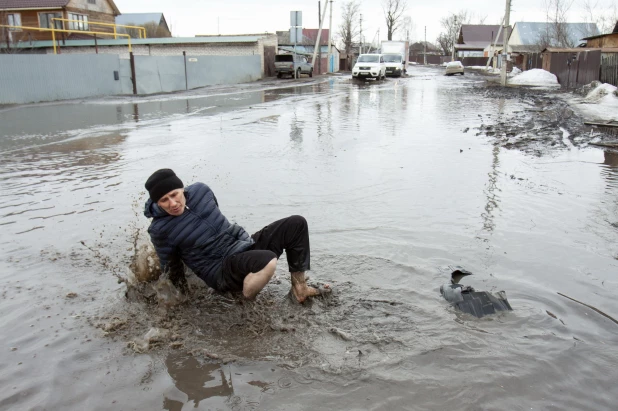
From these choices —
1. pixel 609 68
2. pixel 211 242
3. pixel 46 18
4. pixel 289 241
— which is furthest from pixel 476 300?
pixel 46 18

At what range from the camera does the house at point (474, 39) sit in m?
97.2

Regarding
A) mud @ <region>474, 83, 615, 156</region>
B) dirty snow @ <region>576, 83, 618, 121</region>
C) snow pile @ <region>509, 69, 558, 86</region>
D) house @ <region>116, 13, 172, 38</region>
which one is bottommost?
mud @ <region>474, 83, 615, 156</region>

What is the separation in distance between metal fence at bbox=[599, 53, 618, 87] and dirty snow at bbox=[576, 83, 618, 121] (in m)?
2.81

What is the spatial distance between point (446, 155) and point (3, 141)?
364 inches

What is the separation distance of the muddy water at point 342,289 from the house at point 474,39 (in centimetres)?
9539

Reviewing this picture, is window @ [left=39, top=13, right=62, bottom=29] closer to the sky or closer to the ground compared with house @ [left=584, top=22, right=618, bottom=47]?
closer to the sky

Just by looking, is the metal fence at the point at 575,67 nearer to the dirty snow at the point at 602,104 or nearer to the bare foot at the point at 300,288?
the dirty snow at the point at 602,104

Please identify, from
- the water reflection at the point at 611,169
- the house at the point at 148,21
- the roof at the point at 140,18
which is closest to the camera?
the water reflection at the point at 611,169

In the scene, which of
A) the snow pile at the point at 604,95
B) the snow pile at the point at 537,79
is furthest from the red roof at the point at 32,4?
the snow pile at the point at 604,95

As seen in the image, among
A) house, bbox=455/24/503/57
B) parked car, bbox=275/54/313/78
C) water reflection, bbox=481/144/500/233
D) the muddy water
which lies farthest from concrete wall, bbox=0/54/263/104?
house, bbox=455/24/503/57

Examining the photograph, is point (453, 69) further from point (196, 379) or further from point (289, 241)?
point (196, 379)

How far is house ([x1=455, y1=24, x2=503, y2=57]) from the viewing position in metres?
97.2

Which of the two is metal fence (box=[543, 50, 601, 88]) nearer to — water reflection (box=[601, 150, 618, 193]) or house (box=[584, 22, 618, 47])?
house (box=[584, 22, 618, 47])

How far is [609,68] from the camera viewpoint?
22375mm
